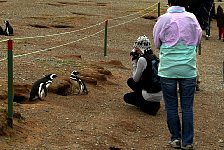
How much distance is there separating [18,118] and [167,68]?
6.53 feet

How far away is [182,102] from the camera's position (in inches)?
260

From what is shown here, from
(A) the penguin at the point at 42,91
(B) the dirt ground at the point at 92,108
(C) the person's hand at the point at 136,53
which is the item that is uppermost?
(C) the person's hand at the point at 136,53

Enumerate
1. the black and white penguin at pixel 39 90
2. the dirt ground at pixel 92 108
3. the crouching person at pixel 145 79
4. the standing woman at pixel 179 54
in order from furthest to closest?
the black and white penguin at pixel 39 90 → the crouching person at pixel 145 79 → the dirt ground at pixel 92 108 → the standing woman at pixel 179 54

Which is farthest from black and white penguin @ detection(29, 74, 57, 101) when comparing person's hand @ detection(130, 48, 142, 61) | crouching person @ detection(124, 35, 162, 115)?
person's hand @ detection(130, 48, 142, 61)

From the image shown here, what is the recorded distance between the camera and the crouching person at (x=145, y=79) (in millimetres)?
8203

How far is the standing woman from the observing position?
644 cm

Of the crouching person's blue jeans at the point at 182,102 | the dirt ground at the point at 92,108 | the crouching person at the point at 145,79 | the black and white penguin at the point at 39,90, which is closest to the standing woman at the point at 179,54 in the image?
the crouching person's blue jeans at the point at 182,102

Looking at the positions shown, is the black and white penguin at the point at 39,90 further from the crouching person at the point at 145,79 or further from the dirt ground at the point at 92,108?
the crouching person at the point at 145,79

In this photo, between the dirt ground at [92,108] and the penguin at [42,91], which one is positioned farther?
the penguin at [42,91]

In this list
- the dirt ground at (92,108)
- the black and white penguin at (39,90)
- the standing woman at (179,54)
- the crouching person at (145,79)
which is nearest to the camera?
the standing woman at (179,54)

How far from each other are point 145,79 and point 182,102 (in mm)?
1828

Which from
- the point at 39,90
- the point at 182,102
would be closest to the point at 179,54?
the point at 182,102

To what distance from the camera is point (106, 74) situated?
11570mm

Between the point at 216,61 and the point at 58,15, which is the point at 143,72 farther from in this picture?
the point at 58,15
